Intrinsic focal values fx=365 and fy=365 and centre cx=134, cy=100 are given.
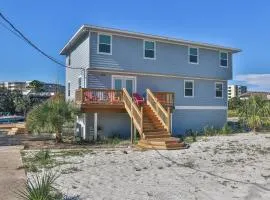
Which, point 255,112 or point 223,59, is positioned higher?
point 223,59

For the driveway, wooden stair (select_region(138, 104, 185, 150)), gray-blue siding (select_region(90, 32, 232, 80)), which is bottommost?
the driveway

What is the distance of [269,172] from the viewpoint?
1321 cm

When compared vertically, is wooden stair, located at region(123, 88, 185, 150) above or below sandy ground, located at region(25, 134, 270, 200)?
above

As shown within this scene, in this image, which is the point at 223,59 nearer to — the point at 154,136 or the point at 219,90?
the point at 219,90

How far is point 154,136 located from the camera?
1978cm

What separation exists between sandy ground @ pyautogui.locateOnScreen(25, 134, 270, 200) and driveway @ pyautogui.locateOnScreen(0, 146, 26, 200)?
2.11ft

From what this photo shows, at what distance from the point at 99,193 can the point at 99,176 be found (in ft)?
6.98

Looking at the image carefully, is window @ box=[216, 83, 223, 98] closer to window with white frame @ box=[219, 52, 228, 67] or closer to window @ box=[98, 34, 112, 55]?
window with white frame @ box=[219, 52, 228, 67]

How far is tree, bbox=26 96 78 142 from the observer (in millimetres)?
Result: 20266

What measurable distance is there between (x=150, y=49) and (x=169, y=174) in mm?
15107

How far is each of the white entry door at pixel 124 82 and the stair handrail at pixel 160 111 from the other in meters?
2.57

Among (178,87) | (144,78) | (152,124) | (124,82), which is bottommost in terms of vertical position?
(152,124)

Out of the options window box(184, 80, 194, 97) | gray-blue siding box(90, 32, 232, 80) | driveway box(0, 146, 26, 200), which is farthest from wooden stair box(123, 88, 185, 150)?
driveway box(0, 146, 26, 200)

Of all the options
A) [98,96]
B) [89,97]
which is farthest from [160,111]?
[89,97]
